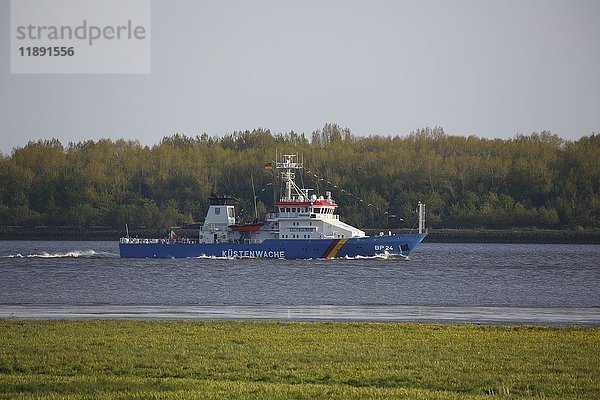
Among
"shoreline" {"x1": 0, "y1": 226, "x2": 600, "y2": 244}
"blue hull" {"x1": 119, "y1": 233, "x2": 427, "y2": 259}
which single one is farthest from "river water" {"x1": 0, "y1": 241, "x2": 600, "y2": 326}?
"shoreline" {"x1": 0, "y1": 226, "x2": 600, "y2": 244}

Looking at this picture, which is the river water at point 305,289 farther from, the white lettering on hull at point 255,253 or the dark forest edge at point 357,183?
the dark forest edge at point 357,183

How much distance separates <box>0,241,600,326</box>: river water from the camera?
37375 mm

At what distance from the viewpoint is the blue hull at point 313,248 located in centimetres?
8119

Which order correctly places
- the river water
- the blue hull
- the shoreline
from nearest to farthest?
the river water → the blue hull → the shoreline

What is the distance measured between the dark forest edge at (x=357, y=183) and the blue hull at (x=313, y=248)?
50.6m

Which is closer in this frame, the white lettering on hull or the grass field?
the grass field

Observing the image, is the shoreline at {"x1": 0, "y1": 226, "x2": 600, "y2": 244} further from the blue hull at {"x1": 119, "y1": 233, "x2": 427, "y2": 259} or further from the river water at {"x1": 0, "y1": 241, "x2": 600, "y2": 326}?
the blue hull at {"x1": 119, "y1": 233, "x2": 427, "y2": 259}

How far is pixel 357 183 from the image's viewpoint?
146 m

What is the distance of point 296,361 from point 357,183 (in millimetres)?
122587

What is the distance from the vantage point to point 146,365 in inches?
892

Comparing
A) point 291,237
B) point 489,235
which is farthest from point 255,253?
point 489,235

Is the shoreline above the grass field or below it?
above

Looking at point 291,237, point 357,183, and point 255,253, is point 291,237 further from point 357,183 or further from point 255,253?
point 357,183

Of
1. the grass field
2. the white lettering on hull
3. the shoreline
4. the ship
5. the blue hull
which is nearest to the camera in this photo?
the grass field
